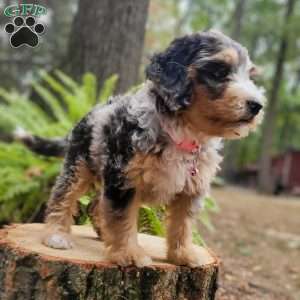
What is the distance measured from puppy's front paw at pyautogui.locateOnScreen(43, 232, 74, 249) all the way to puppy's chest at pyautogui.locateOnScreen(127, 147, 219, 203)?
0.72m

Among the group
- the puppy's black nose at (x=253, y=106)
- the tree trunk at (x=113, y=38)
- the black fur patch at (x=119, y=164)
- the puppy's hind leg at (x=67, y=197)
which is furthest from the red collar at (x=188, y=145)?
the tree trunk at (x=113, y=38)

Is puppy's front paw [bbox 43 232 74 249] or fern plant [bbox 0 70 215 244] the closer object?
puppy's front paw [bbox 43 232 74 249]

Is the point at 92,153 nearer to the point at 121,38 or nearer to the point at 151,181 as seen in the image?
the point at 151,181

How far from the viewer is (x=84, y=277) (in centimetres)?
370

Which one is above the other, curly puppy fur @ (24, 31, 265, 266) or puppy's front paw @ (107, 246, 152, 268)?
curly puppy fur @ (24, 31, 265, 266)

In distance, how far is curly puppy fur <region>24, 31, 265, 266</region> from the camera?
3498 mm

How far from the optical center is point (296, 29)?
26.7 m

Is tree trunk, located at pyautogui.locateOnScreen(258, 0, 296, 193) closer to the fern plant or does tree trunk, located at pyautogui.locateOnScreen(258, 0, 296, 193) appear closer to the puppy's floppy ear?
the fern plant

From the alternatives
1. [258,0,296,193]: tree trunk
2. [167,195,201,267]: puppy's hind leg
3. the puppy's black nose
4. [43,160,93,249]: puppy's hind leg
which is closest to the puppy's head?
the puppy's black nose

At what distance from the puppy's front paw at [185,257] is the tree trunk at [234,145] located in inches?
646

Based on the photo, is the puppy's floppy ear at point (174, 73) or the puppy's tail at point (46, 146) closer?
the puppy's floppy ear at point (174, 73)

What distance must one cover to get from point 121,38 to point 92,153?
445 centimetres

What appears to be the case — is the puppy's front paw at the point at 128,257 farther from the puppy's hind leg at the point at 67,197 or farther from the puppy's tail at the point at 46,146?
the puppy's tail at the point at 46,146

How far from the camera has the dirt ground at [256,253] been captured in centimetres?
695
